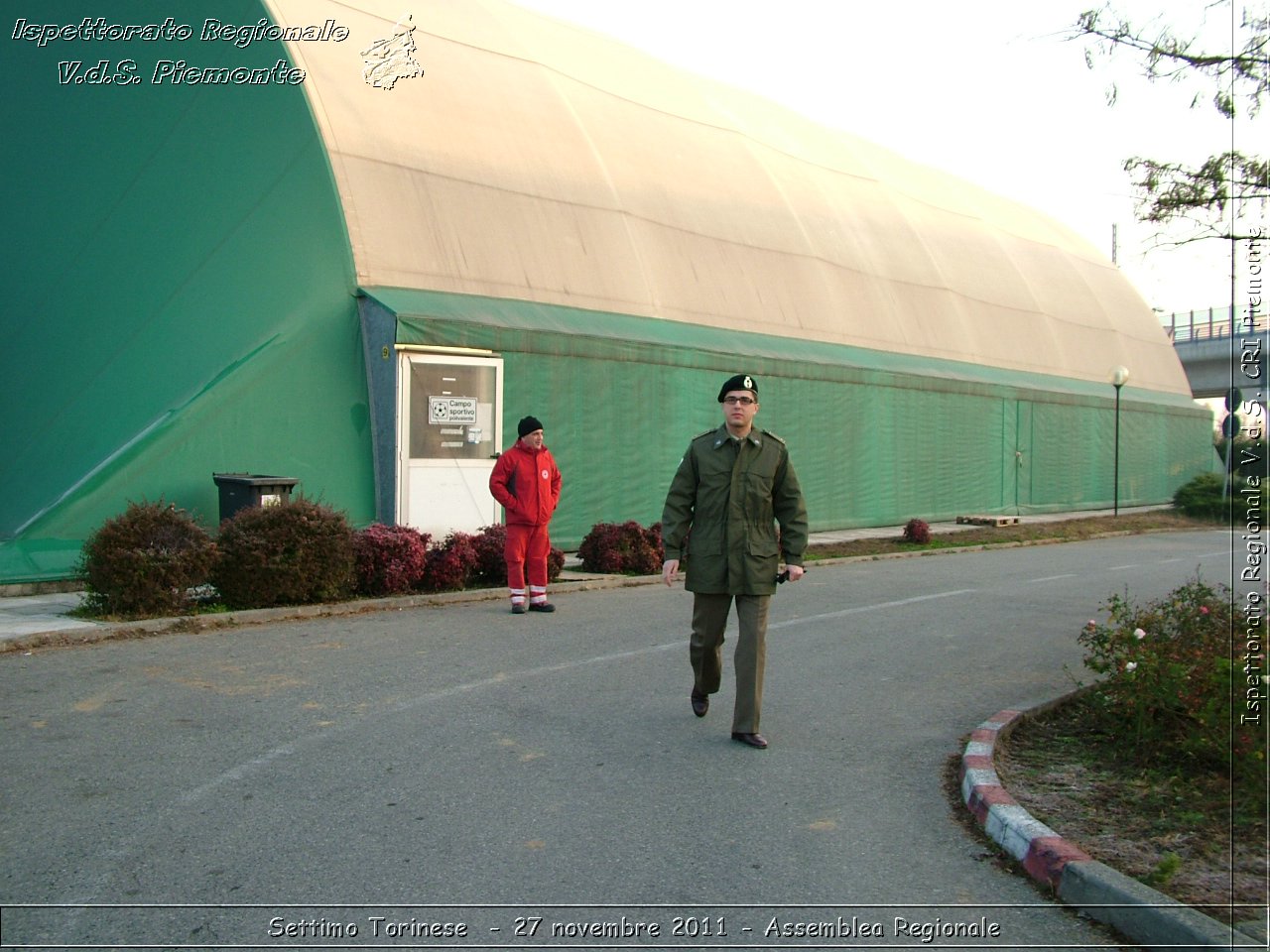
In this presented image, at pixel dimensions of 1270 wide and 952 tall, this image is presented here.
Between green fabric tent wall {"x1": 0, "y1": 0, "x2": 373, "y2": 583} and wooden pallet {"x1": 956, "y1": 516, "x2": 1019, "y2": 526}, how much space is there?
15.9 meters

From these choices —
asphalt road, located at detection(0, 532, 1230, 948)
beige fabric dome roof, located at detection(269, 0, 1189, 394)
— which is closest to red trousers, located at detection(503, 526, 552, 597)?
asphalt road, located at detection(0, 532, 1230, 948)

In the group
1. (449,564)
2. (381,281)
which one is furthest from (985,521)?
(449,564)

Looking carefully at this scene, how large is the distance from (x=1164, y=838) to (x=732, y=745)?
8.29 ft

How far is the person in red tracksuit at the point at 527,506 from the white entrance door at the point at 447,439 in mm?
3988

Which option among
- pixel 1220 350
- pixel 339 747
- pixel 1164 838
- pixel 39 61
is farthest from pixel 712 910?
pixel 1220 350

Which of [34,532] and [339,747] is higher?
[34,532]

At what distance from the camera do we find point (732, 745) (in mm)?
6906

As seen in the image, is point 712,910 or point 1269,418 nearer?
point 712,910

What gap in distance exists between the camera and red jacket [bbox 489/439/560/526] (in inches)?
483

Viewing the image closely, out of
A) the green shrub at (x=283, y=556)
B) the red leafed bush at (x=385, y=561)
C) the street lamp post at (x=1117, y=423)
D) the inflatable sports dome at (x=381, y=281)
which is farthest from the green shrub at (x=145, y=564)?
the street lamp post at (x=1117, y=423)

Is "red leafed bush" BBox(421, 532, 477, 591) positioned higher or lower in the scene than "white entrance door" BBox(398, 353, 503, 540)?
lower

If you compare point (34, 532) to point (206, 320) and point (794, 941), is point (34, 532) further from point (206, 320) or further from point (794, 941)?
point (794, 941)

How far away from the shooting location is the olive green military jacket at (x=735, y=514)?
7.00 meters

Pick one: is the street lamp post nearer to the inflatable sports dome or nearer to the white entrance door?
the inflatable sports dome
